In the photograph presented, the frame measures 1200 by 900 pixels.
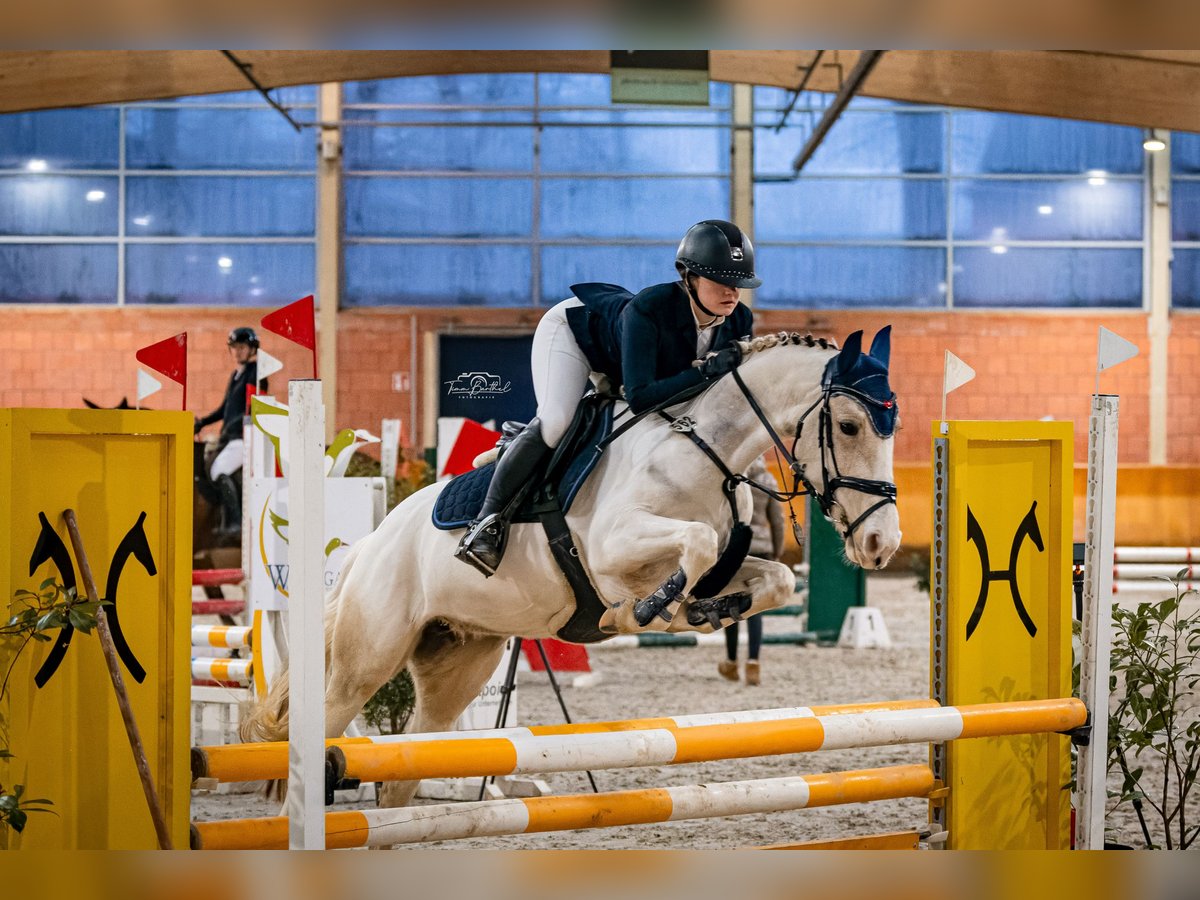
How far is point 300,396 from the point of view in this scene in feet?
6.45

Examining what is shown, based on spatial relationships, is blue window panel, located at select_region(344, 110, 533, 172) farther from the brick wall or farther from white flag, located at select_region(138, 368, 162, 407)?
white flag, located at select_region(138, 368, 162, 407)

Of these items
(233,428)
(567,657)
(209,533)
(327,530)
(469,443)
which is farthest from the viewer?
(209,533)

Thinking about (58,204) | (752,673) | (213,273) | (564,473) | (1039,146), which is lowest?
(752,673)

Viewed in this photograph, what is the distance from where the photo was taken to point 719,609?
237cm

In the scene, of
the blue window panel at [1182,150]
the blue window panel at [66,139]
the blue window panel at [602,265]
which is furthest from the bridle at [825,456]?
the blue window panel at [1182,150]

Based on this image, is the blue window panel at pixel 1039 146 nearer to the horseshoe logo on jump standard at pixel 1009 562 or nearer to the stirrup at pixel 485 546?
the horseshoe logo on jump standard at pixel 1009 562

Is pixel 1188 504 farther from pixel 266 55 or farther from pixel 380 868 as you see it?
pixel 380 868

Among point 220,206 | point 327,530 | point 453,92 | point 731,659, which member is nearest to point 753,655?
point 731,659

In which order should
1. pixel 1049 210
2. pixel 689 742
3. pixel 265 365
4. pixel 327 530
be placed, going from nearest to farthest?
pixel 689 742 < pixel 265 365 < pixel 327 530 < pixel 1049 210

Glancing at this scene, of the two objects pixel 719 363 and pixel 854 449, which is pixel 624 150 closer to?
pixel 719 363

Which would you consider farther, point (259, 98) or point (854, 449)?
point (259, 98)

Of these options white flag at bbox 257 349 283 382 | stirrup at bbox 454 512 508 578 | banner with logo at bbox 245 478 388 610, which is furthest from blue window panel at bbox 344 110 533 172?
stirrup at bbox 454 512 508 578

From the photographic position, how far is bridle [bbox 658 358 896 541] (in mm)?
2342

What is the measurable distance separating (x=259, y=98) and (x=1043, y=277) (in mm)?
7829
